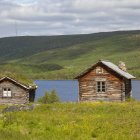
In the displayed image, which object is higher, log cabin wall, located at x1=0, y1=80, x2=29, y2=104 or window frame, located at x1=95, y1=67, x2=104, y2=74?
window frame, located at x1=95, y1=67, x2=104, y2=74

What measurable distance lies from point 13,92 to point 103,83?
1262cm

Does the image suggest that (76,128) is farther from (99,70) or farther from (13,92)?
(13,92)

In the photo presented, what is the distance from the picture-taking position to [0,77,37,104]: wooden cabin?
210 ft

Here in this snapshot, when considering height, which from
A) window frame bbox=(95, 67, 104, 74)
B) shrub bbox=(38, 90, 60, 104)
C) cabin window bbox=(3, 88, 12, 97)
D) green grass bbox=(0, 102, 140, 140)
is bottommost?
green grass bbox=(0, 102, 140, 140)

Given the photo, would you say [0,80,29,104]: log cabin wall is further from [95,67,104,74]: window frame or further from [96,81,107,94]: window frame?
[95,67,104,74]: window frame

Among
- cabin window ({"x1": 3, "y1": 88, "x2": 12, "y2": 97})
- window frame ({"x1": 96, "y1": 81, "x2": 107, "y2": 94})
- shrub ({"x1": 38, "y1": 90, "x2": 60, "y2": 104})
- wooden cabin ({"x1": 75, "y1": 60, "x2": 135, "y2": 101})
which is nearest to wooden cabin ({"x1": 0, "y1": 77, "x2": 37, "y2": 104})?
cabin window ({"x1": 3, "y1": 88, "x2": 12, "y2": 97})

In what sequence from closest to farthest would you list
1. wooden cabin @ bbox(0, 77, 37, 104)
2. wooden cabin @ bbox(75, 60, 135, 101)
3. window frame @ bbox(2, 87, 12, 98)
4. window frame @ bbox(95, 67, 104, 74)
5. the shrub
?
1. wooden cabin @ bbox(75, 60, 135, 101)
2. window frame @ bbox(95, 67, 104, 74)
3. wooden cabin @ bbox(0, 77, 37, 104)
4. window frame @ bbox(2, 87, 12, 98)
5. the shrub

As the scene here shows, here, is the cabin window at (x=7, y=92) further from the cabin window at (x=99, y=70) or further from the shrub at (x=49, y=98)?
the cabin window at (x=99, y=70)

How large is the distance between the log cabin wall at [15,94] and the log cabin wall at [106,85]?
8188 millimetres

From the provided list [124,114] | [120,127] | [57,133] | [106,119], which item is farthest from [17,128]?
[124,114]

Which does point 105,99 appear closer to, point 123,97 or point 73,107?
point 123,97

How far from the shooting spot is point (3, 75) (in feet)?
215

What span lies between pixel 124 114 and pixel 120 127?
9.22 metres

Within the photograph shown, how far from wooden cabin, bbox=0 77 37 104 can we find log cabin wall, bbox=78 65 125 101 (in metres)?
8.11
